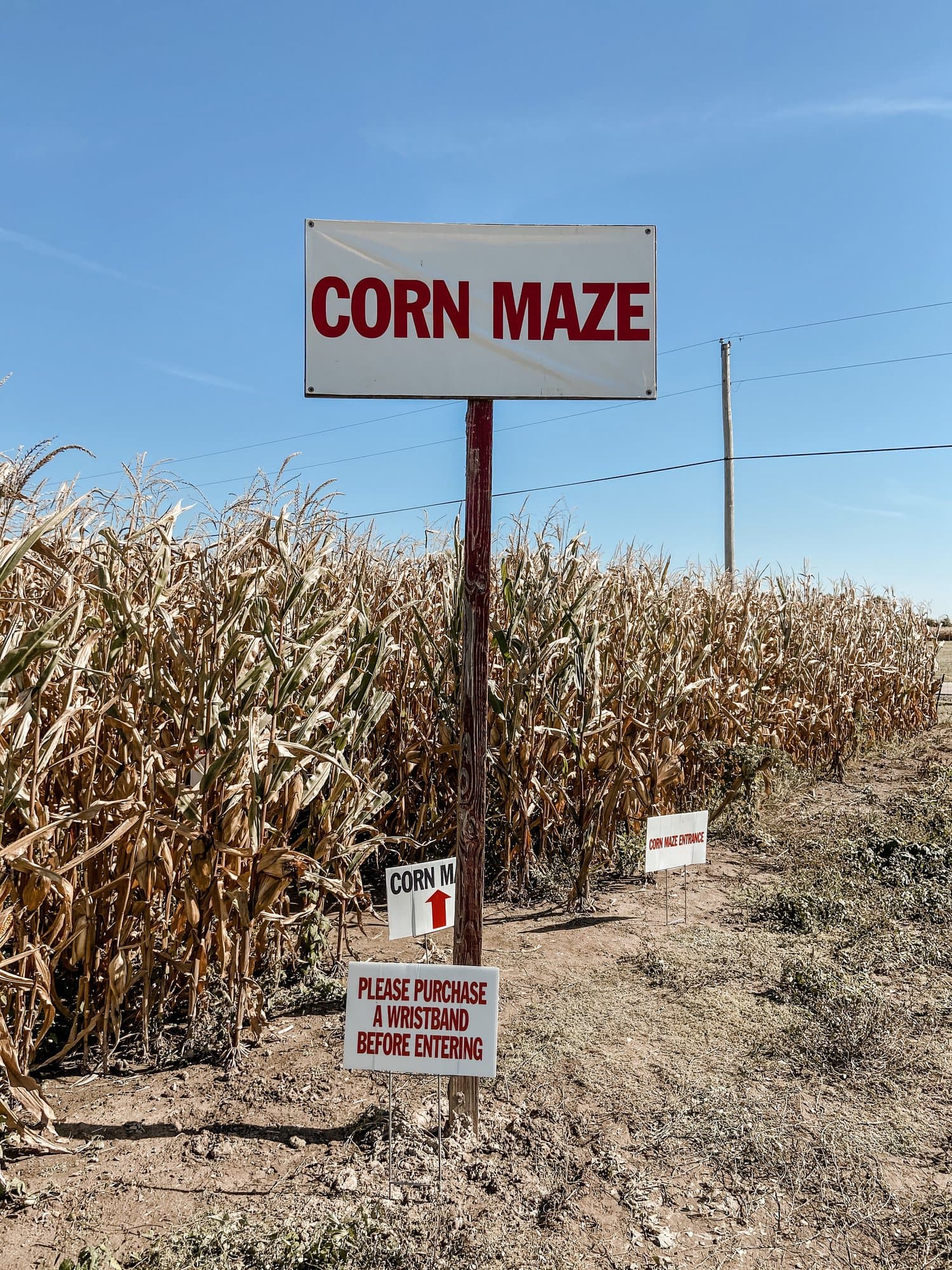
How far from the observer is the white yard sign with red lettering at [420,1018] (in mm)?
2586

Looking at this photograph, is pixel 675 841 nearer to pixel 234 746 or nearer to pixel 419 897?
pixel 419 897

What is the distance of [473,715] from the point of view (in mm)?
2762

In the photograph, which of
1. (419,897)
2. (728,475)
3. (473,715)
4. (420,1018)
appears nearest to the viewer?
(420,1018)

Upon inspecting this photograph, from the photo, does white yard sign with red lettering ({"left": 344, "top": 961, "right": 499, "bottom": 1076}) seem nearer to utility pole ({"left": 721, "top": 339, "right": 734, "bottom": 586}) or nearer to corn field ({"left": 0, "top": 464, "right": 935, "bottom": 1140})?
corn field ({"left": 0, "top": 464, "right": 935, "bottom": 1140})

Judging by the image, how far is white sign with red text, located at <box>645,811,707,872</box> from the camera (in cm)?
471

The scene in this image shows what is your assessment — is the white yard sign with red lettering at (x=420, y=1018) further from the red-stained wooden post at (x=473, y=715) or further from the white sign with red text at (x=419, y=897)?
the white sign with red text at (x=419, y=897)

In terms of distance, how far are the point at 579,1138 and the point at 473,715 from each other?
4.65 ft

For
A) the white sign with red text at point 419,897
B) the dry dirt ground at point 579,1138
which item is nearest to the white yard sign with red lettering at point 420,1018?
the dry dirt ground at point 579,1138

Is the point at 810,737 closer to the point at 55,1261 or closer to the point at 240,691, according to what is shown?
the point at 240,691

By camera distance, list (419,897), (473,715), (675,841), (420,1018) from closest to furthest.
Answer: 1. (420,1018)
2. (473,715)
3. (419,897)
4. (675,841)

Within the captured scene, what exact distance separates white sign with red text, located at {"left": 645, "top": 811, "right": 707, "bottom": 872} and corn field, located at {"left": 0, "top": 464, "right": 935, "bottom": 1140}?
0.43 metres

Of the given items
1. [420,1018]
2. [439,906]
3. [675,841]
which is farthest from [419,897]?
[675,841]

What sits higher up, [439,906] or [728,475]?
[728,475]

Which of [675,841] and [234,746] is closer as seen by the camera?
[234,746]
